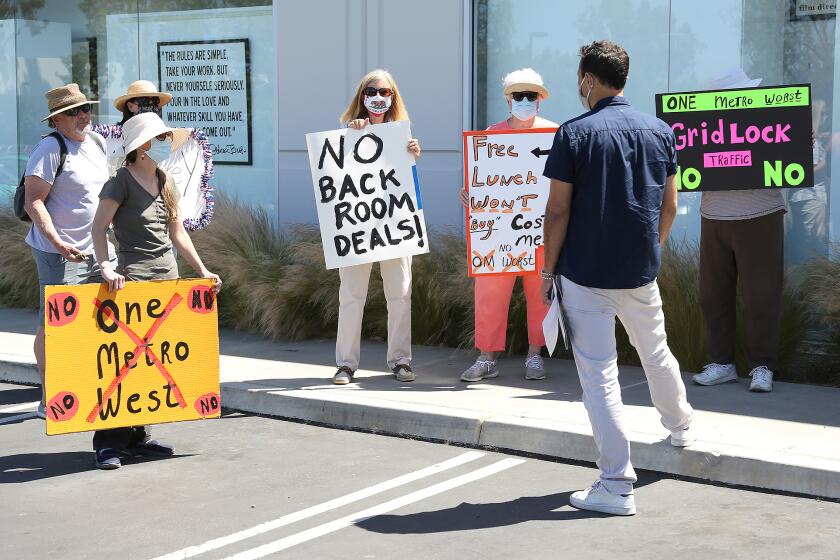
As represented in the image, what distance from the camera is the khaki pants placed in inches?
312

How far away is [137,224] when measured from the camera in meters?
6.62

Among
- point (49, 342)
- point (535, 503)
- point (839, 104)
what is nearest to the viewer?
point (535, 503)

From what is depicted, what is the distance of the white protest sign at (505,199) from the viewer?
8344mm

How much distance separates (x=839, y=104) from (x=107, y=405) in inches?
229

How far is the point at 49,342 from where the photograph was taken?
21.2ft

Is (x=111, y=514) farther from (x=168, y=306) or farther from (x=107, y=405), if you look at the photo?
(x=168, y=306)

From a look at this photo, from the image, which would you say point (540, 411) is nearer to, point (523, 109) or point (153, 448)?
point (523, 109)

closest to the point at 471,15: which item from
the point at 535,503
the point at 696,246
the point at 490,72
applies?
the point at 490,72

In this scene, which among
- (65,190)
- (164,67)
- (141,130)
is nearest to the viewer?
(141,130)

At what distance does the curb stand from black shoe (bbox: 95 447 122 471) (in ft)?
4.98

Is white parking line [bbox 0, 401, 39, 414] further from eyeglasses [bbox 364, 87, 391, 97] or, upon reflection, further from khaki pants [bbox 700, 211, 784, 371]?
khaki pants [bbox 700, 211, 784, 371]

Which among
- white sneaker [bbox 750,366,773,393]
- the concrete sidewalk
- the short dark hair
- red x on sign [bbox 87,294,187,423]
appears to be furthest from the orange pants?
the short dark hair

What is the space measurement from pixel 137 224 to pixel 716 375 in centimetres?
385

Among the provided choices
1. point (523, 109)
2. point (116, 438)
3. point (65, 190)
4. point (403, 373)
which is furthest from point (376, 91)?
point (116, 438)
